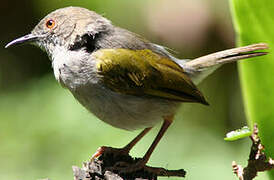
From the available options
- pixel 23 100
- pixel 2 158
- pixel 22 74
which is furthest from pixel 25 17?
pixel 2 158

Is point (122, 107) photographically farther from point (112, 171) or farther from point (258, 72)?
point (258, 72)

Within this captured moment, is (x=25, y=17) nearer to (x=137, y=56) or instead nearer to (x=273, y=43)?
(x=137, y=56)

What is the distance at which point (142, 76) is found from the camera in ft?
15.1

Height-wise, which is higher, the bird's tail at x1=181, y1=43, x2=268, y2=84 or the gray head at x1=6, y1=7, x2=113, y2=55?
the gray head at x1=6, y1=7, x2=113, y2=55

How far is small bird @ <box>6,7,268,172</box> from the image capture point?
14.4 ft

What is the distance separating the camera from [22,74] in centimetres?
714

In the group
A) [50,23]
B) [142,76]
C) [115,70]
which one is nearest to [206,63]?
[142,76]

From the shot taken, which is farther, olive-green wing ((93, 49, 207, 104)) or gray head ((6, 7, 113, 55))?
gray head ((6, 7, 113, 55))

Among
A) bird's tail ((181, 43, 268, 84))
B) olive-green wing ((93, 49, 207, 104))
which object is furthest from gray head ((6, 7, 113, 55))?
bird's tail ((181, 43, 268, 84))

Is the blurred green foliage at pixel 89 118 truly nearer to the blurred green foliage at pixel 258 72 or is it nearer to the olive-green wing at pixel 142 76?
the olive-green wing at pixel 142 76

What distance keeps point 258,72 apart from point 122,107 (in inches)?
45.4

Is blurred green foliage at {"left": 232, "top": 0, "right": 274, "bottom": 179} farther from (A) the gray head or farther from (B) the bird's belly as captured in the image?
(A) the gray head

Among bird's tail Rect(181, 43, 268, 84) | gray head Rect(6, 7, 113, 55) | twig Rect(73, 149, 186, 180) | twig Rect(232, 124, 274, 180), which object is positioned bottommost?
twig Rect(232, 124, 274, 180)

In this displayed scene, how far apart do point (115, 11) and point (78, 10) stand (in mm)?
2353
